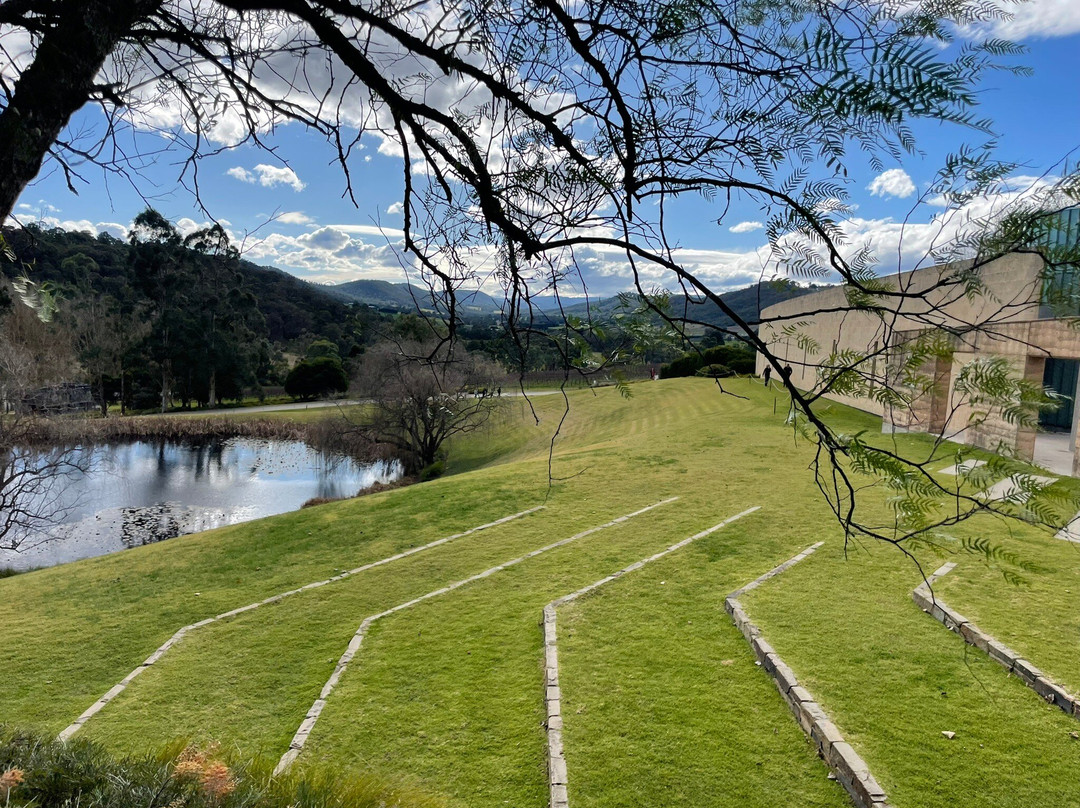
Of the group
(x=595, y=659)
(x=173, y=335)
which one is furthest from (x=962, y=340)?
(x=173, y=335)

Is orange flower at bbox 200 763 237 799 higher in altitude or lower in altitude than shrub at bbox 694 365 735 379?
lower

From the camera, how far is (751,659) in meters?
4.22

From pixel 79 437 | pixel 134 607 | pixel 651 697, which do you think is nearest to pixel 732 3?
pixel 651 697

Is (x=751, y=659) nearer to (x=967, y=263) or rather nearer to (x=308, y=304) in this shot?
(x=967, y=263)

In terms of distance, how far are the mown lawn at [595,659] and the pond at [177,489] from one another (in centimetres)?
Answer: 550

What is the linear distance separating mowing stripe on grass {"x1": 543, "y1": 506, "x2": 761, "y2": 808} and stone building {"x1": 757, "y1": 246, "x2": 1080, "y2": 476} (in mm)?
2393

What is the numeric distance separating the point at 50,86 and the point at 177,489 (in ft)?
61.2

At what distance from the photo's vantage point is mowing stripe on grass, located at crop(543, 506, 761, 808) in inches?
128

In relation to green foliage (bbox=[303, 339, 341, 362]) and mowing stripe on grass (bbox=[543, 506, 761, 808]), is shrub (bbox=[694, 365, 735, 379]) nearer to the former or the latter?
mowing stripe on grass (bbox=[543, 506, 761, 808])

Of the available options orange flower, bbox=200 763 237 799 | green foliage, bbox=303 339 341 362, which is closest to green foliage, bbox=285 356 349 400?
green foliage, bbox=303 339 341 362

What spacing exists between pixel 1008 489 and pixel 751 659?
3.43m

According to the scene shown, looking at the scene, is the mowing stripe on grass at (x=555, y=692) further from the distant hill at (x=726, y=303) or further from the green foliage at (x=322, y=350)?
the green foliage at (x=322, y=350)

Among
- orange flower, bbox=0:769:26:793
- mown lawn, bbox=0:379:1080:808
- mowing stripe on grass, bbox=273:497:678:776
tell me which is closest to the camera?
orange flower, bbox=0:769:26:793

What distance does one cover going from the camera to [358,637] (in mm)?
5391
